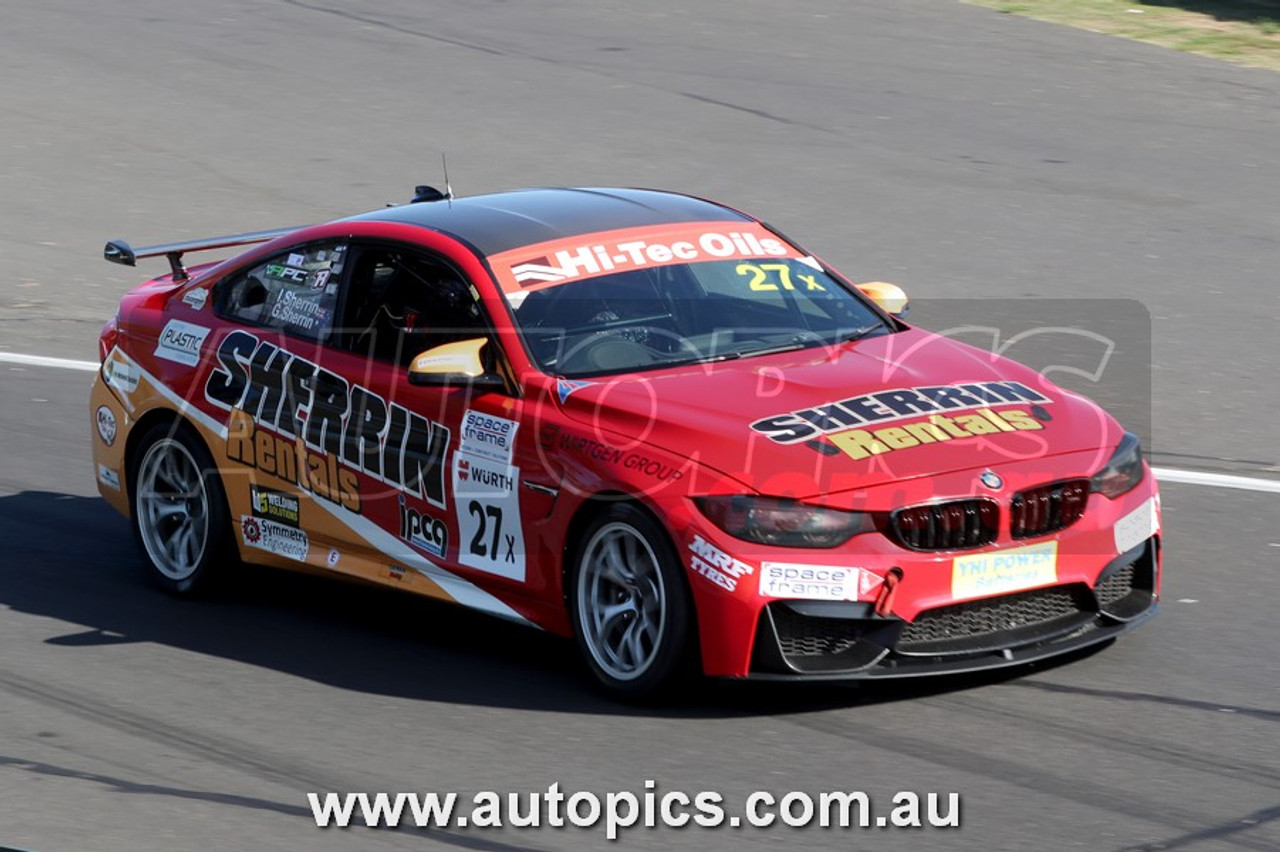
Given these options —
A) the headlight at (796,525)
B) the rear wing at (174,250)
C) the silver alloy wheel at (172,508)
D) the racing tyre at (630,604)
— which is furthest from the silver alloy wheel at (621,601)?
the rear wing at (174,250)

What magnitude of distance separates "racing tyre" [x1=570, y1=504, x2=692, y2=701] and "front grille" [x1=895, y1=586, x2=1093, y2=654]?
2.38 feet

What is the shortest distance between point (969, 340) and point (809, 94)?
Result: 596 centimetres

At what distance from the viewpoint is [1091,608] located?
22.5 ft

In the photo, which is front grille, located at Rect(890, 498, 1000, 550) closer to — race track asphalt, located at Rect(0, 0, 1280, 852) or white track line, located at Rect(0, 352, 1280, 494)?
race track asphalt, located at Rect(0, 0, 1280, 852)

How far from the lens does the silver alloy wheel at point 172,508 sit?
8.56 meters

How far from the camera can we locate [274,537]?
8.20 m

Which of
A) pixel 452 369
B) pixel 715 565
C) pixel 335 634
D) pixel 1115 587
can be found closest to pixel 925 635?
pixel 715 565

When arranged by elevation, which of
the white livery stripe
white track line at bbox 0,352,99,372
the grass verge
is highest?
the grass verge

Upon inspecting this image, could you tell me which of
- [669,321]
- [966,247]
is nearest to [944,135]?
[966,247]

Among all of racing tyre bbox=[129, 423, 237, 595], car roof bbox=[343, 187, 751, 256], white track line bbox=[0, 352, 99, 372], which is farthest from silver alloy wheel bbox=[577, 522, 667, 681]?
white track line bbox=[0, 352, 99, 372]

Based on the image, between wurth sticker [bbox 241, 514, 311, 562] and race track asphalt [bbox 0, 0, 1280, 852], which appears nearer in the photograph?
race track asphalt [bbox 0, 0, 1280, 852]

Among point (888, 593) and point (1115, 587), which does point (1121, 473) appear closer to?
point (1115, 587)

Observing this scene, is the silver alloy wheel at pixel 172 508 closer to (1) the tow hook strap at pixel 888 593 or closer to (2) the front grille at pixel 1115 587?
(1) the tow hook strap at pixel 888 593

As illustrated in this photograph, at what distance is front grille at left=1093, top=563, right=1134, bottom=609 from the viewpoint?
6.88 m
